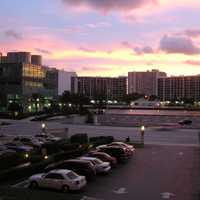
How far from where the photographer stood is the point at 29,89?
5856 inches

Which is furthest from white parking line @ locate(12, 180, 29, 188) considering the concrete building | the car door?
the concrete building

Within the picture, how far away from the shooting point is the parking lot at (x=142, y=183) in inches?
965

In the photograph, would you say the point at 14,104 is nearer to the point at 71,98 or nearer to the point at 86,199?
the point at 71,98

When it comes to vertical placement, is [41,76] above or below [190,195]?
above

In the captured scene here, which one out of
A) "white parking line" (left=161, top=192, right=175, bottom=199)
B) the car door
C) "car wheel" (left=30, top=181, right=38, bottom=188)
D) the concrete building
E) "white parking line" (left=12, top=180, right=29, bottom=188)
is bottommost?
"white parking line" (left=161, top=192, right=175, bottom=199)

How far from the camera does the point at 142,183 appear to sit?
100ft

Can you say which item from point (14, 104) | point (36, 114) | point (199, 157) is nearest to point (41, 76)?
point (14, 104)

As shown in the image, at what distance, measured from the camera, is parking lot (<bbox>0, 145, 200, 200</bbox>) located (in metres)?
24.5

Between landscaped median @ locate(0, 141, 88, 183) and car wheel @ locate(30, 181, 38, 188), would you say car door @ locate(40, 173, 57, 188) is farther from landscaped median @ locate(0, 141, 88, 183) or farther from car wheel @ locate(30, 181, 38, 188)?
landscaped median @ locate(0, 141, 88, 183)

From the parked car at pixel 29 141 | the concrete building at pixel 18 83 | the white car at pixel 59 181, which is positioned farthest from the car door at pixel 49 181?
the concrete building at pixel 18 83

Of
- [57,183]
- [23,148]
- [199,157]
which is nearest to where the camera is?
[57,183]

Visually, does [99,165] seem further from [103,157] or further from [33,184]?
[33,184]

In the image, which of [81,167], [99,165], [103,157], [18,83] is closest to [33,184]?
[81,167]

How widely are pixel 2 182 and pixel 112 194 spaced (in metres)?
6.78
